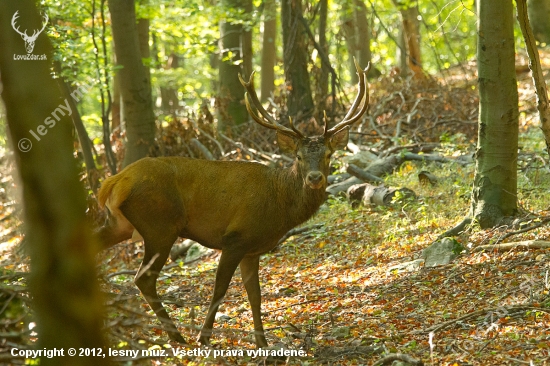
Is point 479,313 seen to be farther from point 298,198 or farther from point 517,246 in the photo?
point 298,198

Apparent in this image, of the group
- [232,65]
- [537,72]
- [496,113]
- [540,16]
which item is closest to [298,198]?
[496,113]

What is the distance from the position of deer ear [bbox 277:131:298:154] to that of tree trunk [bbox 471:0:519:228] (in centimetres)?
238

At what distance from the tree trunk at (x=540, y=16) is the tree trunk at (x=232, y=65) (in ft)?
24.8

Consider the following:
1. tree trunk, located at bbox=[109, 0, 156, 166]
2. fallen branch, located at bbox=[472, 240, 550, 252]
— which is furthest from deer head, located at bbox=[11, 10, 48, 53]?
tree trunk, located at bbox=[109, 0, 156, 166]

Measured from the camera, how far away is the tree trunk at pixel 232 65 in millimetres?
15398

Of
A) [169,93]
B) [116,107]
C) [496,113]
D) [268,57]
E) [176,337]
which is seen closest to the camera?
[176,337]

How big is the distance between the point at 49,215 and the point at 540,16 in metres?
17.2

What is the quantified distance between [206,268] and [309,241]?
5.33 ft

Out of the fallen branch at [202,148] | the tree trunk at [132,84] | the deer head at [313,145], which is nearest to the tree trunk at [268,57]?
the fallen branch at [202,148]

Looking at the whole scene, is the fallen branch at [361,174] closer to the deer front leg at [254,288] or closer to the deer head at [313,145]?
the deer head at [313,145]

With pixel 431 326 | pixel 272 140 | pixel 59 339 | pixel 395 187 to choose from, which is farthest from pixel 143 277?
pixel 272 140

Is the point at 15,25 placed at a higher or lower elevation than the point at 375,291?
higher

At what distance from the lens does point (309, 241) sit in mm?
10148

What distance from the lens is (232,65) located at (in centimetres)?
1608
